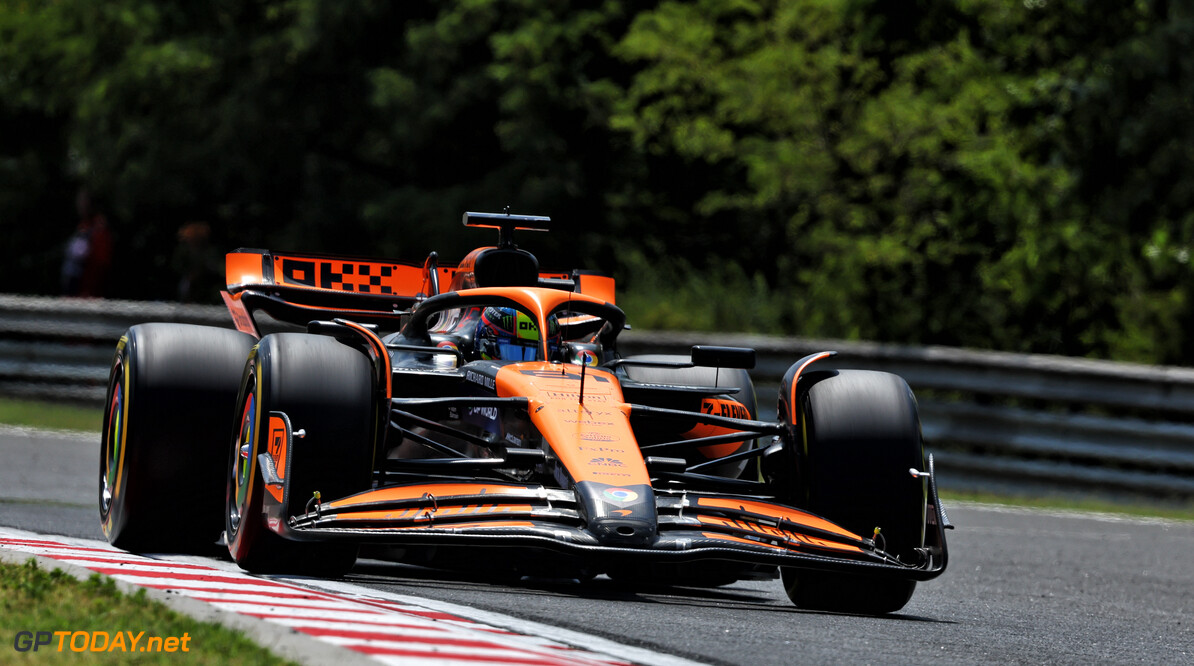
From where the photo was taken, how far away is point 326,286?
30.6ft

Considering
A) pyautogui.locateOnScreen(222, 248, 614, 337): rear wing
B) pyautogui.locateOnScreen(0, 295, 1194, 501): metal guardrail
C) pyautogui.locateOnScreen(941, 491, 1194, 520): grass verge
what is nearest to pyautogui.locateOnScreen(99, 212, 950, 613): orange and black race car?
pyautogui.locateOnScreen(222, 248, 614, 337): rear wing

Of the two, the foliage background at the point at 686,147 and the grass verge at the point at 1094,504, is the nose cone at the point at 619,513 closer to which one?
the grass verge at the point at 1094,504

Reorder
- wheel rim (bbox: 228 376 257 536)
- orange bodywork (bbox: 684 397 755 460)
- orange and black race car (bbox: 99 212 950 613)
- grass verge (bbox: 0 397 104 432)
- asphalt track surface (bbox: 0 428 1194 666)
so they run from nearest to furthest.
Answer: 1. asphalt track surface (bbox: 0 428 1194 666)
2. orange and black race car (bbox: 99 212 950 613)
3. wheel rim (bbox: 228 376 257 536)
4. orange bodywork (bbox: 684 397 755 460)
5. grass verge (bbox: 0 397 104 432)

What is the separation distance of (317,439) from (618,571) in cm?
133

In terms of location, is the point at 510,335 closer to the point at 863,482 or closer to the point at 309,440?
the point at 309,440

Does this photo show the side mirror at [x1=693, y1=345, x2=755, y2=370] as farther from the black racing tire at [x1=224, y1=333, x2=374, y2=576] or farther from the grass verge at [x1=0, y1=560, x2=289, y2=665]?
the grass verge at [x1=0, y1=560, x2=289, y2=665]

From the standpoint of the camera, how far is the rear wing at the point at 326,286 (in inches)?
352

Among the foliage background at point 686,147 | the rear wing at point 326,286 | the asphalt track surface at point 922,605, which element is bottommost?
the asphalt track surface at point 922,605

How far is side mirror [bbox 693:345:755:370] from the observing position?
720 cm

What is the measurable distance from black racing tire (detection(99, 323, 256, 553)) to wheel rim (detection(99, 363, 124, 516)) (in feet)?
0.07

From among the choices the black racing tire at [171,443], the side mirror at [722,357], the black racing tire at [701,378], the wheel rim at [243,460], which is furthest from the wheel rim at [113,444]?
the black racing tire at [701,378]

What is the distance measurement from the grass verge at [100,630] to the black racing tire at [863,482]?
280 cm

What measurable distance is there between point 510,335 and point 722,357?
97 centimetres

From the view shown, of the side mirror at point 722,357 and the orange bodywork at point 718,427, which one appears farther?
the orange bodywork at point 718,427
